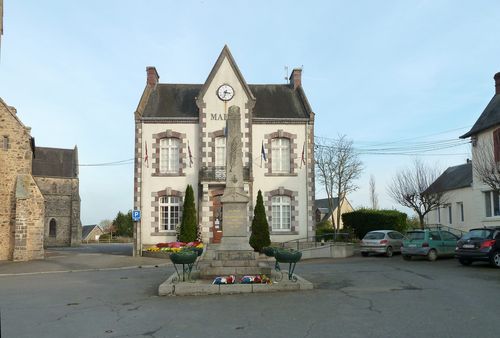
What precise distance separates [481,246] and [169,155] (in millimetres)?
16745

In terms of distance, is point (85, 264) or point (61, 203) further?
point (61, 203)

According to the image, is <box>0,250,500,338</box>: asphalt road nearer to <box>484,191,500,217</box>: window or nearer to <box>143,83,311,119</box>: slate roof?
<box>484,191,500,217</box>: window

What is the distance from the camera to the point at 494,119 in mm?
24734

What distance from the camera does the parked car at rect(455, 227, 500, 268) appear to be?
17.2 meters

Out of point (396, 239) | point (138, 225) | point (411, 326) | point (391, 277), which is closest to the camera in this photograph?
point (411, 326)

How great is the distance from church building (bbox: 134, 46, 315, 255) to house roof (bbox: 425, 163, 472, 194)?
9.21m

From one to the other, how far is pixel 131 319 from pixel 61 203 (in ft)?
174

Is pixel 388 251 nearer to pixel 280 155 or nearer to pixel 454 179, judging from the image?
pixel 280 155

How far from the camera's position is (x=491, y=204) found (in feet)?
85.5

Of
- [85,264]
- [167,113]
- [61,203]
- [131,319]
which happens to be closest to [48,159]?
[61,203]

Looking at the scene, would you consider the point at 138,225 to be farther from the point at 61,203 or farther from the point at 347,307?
the point at 61,203

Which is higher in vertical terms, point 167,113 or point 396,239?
point 167,113

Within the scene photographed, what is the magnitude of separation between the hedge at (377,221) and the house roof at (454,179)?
8.78 ft

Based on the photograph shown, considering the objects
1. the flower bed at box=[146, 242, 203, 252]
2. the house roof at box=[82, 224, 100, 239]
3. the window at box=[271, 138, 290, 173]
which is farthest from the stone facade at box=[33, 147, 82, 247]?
the window at box=[271, 138, 290, 173]
